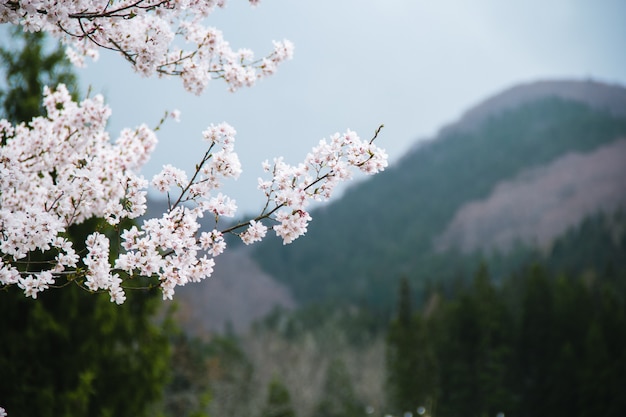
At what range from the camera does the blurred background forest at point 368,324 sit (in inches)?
283

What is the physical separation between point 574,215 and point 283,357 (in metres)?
90.3

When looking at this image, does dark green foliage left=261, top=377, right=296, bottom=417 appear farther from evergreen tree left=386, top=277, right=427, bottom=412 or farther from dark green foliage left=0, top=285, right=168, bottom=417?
dark green foliage left=0, top=285, right=168, bottom=417

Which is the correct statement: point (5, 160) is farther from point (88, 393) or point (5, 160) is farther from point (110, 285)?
point (88, 393)

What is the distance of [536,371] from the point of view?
94.6ft

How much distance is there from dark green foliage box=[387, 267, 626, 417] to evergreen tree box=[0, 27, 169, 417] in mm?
20422

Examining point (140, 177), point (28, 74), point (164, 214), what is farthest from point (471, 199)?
point (164, 214)

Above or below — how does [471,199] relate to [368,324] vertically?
above

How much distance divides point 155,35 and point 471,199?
139984 mm

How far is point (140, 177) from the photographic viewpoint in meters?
3.53

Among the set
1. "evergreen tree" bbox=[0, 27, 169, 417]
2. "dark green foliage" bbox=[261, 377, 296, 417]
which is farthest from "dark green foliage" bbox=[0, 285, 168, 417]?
"dark green foliage" bbox=[261, 377, 296, 417]

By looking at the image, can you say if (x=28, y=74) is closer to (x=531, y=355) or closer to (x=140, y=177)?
(x=140, y=177)

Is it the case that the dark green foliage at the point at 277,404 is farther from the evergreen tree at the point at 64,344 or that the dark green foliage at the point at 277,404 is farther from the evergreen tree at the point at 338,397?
the evergreen tree at the point at 64,344

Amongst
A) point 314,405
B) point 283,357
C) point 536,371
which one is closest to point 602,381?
point 536,371

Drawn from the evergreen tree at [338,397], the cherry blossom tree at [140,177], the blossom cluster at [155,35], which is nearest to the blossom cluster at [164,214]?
the cherry blossom tree at [140,177]
